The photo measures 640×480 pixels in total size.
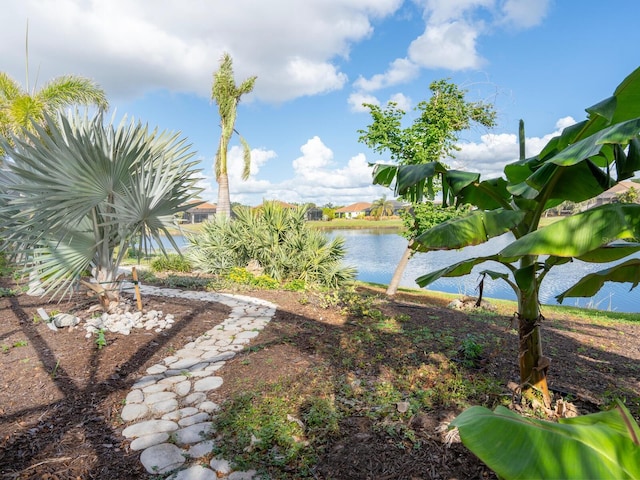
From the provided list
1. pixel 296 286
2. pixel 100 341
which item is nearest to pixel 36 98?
pixel 296 286

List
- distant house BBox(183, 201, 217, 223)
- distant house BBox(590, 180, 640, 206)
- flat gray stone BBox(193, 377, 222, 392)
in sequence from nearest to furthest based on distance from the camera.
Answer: distant house BBox(590, 180, 640, 206), flat gray stone BBox(193, 377, 222, 392), distant house BBox(183, 201, 217, 223)

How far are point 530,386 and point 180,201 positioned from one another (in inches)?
173

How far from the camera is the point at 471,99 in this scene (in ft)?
34.6

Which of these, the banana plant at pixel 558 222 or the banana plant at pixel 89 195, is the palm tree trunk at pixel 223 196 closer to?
the banana plant at pixel 89 195

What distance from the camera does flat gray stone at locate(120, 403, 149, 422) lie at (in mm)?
2707

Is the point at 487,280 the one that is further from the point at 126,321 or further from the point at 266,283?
the point at 126,321

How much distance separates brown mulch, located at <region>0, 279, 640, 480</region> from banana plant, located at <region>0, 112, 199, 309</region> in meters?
0.94

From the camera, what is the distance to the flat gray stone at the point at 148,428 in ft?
8.20

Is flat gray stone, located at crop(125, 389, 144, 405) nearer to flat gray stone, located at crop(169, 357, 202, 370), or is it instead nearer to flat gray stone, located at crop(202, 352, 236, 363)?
flat gray stone, located at crop(169, 357, 202, 370)

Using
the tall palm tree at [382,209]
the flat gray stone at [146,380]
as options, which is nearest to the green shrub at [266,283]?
the flat gray stone at [146,380]

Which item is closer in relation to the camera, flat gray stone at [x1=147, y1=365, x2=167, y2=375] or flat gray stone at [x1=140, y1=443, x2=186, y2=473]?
flat gray stone at [x1=140, y1=443, x2=186, y2=473]

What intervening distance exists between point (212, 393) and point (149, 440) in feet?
2.36

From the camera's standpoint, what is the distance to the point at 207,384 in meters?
3.26

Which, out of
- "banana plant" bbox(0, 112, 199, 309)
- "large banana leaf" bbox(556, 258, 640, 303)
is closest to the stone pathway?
"banana plant" bbox(0, 112, 199, 309)
